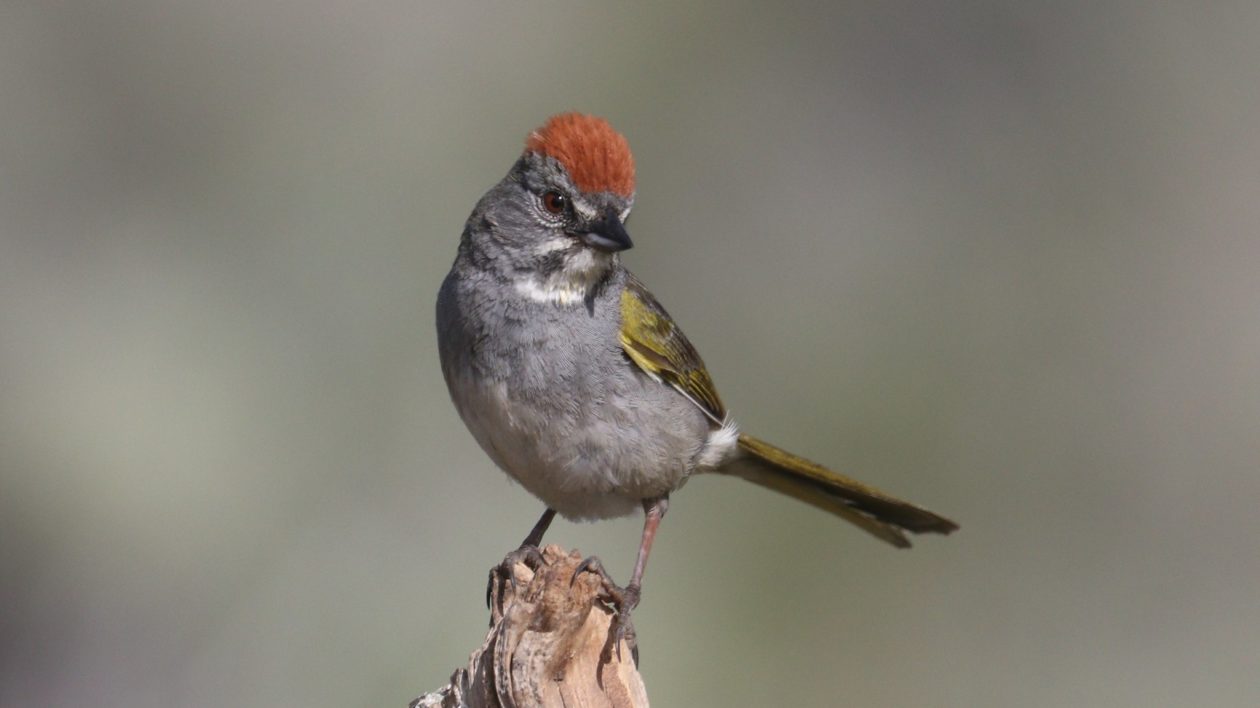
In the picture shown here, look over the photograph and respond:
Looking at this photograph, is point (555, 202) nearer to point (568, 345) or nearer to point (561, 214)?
point (561, 214)

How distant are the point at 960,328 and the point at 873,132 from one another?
145cm

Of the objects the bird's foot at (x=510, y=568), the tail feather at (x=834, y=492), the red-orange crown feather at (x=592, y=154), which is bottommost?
the bird's foot at (x=510, y=568)

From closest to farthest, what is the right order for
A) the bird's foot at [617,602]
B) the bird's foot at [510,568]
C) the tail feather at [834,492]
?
the bird's foot at [617,602] → the bird's foot at [510,568] → the tail feather at [834,492]

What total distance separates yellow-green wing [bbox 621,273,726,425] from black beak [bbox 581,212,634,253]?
39cm

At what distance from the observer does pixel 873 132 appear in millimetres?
9242

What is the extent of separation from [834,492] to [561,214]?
188 centimetres

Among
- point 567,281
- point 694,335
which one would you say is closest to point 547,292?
point 567,281

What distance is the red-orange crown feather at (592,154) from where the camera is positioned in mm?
4988

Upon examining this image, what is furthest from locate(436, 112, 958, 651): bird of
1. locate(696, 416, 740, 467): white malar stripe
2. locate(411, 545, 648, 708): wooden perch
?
locate(411, 545, 648, 708): wooden perch

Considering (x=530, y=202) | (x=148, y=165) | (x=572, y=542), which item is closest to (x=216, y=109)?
(x=148, y=165)

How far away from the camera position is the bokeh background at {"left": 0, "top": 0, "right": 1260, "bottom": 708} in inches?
297

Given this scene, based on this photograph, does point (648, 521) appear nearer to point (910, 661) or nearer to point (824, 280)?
point (910, 661)

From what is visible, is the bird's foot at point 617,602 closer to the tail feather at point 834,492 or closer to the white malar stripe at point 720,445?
the white malar stripe at point 720,445

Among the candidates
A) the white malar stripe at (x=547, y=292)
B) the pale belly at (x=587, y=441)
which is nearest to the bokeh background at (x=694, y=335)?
the pale belly at (x=587, y=441)
